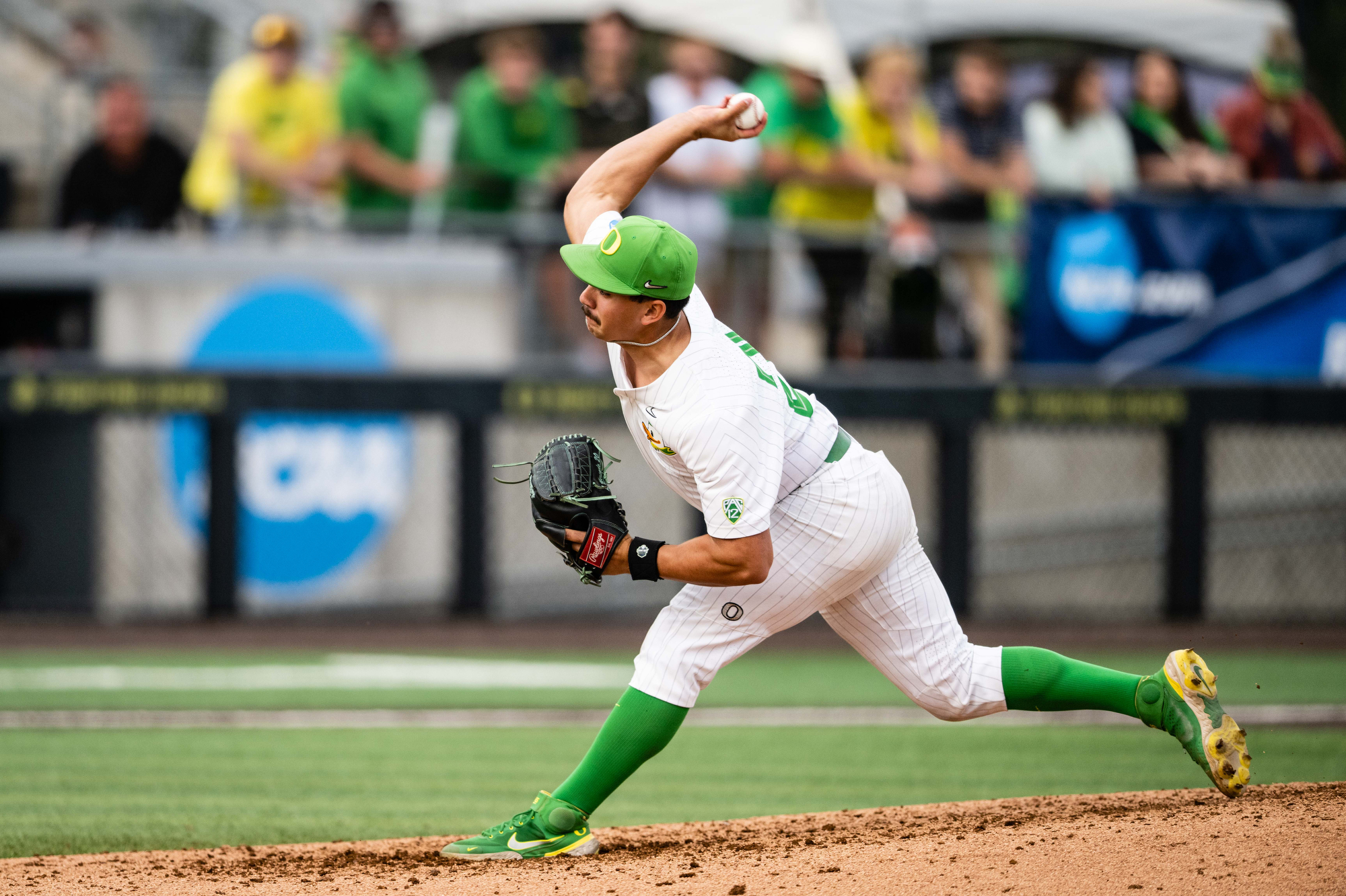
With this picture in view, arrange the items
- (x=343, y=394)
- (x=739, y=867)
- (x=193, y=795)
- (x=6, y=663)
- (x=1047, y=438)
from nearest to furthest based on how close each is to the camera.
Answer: (x=739, y=867)
(x=193, y=795)
(x=6, y=663)
(x=343, y=394)
(x=1047, y=438)

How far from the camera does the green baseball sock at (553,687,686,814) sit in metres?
4.02

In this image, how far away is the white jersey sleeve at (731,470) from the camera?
3727 mm

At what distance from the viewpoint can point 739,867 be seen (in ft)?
12.7

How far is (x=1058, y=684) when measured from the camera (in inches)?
170

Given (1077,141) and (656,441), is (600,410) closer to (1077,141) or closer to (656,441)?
(1077,141)

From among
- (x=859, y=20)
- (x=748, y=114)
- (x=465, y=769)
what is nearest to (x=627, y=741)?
(x=748, y=114)

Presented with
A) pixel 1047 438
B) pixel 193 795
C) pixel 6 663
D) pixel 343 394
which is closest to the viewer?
pixel 193 795

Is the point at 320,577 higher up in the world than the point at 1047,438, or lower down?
lower down

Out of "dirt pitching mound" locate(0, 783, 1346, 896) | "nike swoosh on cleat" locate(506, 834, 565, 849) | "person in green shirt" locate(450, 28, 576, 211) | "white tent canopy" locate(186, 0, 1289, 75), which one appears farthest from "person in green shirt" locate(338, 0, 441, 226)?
"nike swoosh on cleat" locate(506, 834, 565, 849)

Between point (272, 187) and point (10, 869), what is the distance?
6890 mm

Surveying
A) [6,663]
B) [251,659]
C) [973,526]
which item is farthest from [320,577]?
[973,526]

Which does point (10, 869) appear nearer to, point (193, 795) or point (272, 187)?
point (193, 795)

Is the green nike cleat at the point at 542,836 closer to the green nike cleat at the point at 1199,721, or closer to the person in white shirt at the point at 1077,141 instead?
the green nike cleat at the point at 1199,721

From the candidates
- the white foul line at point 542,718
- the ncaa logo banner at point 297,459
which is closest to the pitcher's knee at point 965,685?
the white foul line at point 542,718
